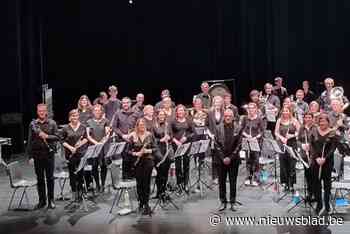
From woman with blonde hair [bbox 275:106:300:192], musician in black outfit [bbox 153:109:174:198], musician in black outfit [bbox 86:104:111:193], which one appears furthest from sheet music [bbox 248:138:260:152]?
musician in black outfit [bbox 86:104:111:193]

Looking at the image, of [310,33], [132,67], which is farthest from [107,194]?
[310,33]

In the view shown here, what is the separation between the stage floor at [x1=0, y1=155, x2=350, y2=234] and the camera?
9.45 metres

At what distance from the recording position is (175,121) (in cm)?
1142

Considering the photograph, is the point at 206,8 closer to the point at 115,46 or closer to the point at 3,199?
the point at 115,46

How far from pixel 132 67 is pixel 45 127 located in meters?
9.85

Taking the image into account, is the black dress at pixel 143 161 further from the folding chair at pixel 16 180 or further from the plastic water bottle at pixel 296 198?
the plastic water bottle at pixel 296 198

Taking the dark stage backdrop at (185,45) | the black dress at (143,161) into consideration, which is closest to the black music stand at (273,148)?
the black dress at (143,161)

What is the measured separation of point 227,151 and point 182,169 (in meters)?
1.85

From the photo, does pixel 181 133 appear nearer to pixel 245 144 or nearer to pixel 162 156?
pixel 162 156

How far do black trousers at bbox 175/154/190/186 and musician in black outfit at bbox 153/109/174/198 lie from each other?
79 centimetres

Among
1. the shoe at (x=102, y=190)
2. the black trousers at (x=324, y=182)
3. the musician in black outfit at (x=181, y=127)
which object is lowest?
the shoe at (x=102, y=190)

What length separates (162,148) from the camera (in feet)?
36.2

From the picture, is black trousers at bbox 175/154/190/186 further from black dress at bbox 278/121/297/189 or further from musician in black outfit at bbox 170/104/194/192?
black dress at bbox 278/121/297/189

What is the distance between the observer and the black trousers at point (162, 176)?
10859 millimetres
